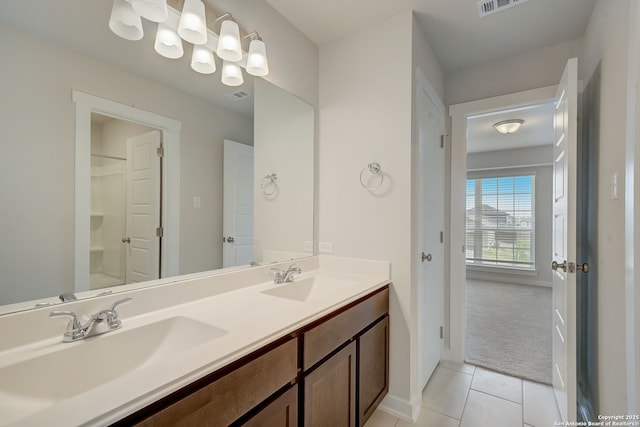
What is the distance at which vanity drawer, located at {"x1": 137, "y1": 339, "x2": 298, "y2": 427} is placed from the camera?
686 mm

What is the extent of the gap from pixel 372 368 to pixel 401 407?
417mm

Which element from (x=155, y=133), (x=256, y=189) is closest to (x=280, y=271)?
(x=256, y=189)

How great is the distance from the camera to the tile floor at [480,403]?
1.71 metres

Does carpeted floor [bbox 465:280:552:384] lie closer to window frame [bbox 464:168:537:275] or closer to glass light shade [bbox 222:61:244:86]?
window frame [bbox 464:168:537:275]

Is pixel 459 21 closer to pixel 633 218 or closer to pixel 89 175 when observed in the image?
pixel 633 218

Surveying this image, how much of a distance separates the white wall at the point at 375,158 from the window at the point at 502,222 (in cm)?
431

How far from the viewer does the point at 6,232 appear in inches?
34.7

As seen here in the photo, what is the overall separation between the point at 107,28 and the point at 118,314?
3.53 feet

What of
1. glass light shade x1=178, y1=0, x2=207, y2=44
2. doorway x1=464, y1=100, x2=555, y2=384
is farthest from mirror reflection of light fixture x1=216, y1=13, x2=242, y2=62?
doorway x1=464, y1=100, x2=555, y2=384

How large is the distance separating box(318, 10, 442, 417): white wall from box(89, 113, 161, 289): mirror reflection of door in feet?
3.71

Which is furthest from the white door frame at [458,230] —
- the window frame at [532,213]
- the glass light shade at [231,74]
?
the window frame at [532,213]

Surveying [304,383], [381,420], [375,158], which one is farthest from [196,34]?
[381,420]

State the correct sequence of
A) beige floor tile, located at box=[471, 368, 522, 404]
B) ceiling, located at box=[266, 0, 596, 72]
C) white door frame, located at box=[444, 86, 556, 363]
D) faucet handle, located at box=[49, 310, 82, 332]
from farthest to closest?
1. white door frame, located at box=[444, 86, 556, 363]
2. beige floor tile, located at box=[471, 368, 522, 404]
3. ceiling, located at box=[266, 0, 596, 72]
4. faucet handle, located at box=[49, 310, 82, 332]

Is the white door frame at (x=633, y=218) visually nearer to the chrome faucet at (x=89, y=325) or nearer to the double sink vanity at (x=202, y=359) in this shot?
the double sink vanity at (x=202, y=359)
